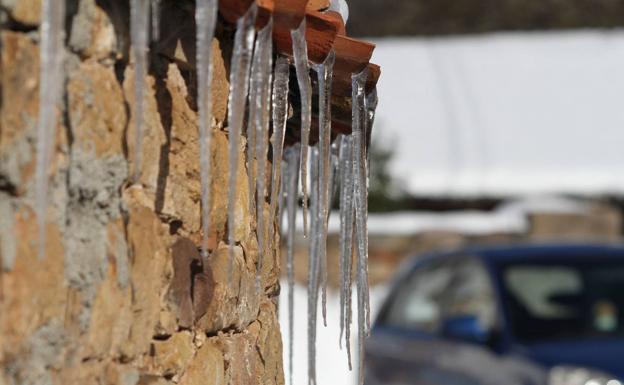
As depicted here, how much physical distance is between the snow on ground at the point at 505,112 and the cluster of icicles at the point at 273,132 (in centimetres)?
1653

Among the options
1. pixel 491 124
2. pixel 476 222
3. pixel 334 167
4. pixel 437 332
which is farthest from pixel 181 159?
pixel 491 124

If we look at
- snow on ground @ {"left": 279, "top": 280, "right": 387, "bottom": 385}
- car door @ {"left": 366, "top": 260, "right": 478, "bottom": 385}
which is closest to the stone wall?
car door @ {"left": 366, "top": 260, "right": 478, "bottom": 385}

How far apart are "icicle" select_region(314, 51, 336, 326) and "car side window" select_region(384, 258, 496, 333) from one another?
3.50 metres

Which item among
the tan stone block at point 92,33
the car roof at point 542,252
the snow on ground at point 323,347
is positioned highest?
the tan stone block at point 92,33

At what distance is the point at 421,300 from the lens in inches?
296

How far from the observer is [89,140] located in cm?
221

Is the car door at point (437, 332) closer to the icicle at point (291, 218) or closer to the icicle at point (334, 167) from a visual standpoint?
the icicle at point (334, 167)

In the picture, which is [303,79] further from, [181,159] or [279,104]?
[181,159]

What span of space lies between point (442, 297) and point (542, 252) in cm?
67

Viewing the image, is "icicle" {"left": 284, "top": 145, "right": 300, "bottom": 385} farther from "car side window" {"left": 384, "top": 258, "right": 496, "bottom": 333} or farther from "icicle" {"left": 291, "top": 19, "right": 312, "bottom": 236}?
"car side window" {"left": 384, "top": 258, "right": 496, "bottom": 333}

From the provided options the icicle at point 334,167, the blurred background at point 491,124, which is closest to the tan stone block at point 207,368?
the icicle at point 334,167

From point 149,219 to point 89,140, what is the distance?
0.29 metres

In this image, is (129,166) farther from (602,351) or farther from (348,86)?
(602,351)

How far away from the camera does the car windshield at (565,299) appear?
6.26m
